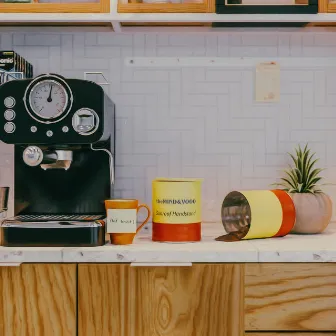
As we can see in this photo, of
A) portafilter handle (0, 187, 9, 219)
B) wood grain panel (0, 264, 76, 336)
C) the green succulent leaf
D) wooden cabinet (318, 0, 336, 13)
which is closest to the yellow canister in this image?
wood grain panel (0, 264, 76, 336)

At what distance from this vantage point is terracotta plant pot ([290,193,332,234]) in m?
1.97

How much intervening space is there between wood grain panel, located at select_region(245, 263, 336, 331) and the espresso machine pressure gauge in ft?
2.41

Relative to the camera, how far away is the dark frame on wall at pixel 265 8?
1929 millimetres

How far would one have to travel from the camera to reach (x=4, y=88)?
172 cm

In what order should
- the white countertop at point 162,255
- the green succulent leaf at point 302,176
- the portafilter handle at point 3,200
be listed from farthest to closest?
the green succulent leaf at point 302,176 → the portafilter handle at point 3,200 → the white countertop at point 162,255

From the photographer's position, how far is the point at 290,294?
164 cm

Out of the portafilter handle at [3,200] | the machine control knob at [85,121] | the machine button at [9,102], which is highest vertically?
the machine button at [9,102]

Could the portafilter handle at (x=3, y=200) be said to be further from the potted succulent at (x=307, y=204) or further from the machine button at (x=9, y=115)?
the potted succulent at (x=307, y=204)

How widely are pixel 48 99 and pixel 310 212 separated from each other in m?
0.98

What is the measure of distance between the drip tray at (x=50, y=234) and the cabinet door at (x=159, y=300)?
3.5 inches

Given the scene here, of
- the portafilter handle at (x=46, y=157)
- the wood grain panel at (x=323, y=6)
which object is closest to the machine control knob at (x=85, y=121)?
the portafilter handle at (x=46, y=157)

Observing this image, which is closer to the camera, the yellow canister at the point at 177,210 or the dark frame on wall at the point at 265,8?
the yellow canister at the point at 177,210

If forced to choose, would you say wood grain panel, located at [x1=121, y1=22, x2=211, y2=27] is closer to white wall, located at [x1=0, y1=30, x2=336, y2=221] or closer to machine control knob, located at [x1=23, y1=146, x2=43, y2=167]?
white wall, located at [x1=0, y1=30, x2=336, y2=221]

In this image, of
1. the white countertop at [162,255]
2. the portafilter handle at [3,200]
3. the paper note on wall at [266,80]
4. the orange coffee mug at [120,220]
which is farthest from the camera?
the paper note on wall at [266,80]
